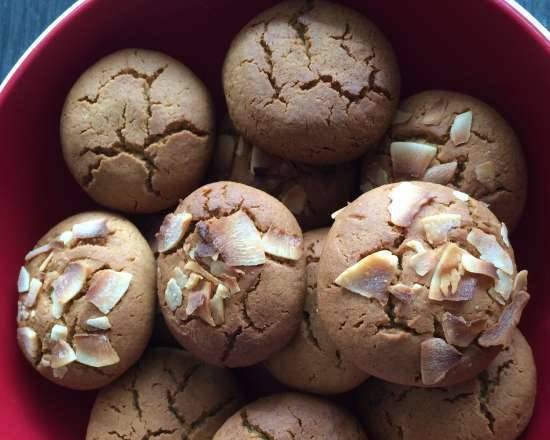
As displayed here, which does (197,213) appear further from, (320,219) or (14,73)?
(14,73)

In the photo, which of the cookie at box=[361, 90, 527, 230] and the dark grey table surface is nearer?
the cookie at box=[361, 90, 527, 230]

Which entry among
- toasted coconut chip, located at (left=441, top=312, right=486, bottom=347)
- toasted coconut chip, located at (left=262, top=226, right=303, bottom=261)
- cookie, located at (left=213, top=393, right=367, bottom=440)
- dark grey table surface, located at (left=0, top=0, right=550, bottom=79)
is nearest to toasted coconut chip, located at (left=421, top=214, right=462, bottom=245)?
toasted coconut chip, located at (left=441, top=312, right=486, bottom=347)

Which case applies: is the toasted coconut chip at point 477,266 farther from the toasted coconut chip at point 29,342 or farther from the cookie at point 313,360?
the toasted coconut chip at point 29,342

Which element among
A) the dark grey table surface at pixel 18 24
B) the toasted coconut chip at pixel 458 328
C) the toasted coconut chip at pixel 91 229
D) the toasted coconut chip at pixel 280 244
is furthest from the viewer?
the dark grey table surface at pixel 18 24

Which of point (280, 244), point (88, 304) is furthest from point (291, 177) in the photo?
point (88, 304)

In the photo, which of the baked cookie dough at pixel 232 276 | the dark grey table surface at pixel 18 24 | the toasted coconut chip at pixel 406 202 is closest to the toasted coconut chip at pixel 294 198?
the baked cookie dough at pixel 232 276

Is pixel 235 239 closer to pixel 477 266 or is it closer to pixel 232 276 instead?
pixel 232 276

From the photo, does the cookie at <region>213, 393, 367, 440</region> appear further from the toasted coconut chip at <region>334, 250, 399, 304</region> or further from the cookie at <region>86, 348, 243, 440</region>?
the toasted coconut chip at <region>334, 250, 399, 304</region>
